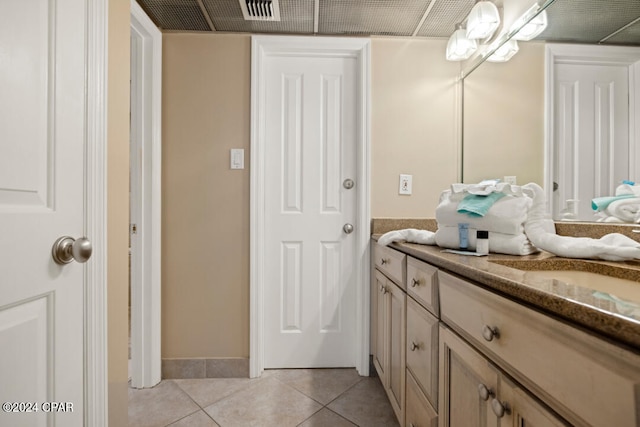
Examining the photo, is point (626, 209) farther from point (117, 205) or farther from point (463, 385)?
point (117, 205)

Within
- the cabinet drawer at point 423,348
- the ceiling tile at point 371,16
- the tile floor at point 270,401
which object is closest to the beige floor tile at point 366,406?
the tile floor at point 270,401

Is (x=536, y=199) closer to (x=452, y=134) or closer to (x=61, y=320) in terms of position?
(x=452, y=134)

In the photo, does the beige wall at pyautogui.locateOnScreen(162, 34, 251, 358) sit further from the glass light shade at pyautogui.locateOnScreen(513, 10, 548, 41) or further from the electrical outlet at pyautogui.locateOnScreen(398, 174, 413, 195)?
the glass light shade at pyautogui.locateOnScreen(513, 10, 548, 41)

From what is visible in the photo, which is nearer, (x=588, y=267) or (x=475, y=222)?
(x=588, y=267)

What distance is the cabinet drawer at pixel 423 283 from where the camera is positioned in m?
0.98

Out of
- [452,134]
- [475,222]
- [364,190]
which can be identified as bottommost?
[475,222]

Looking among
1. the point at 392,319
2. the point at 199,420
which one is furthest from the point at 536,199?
the point at 199,420

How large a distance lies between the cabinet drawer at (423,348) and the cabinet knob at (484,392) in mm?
279

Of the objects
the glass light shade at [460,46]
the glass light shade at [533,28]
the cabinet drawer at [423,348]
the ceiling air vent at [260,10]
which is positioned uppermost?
the ceiling air vent at [260,10]

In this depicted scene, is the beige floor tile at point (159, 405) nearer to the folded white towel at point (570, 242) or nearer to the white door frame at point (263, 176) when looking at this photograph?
the white door frame at point (263, 176)

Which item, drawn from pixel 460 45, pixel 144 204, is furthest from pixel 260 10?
pixel 144 204

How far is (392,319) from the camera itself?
1.45 meters

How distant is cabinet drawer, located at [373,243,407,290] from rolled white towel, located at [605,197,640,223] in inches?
28.9

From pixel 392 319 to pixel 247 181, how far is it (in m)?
1.15
